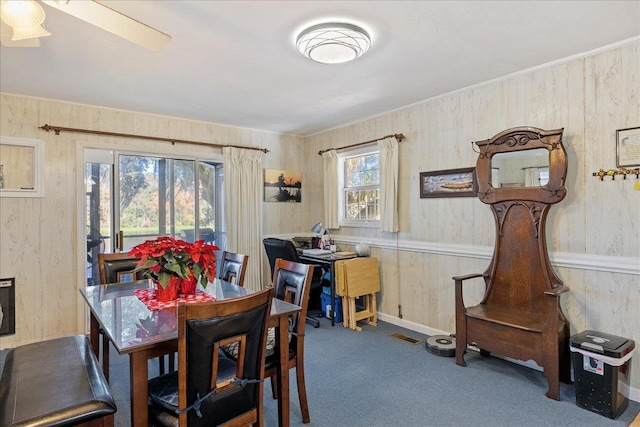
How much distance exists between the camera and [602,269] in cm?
253

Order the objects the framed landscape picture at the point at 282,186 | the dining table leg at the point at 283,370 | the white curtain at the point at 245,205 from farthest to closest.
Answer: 1. the framed landscape picture at the point at 282,186
2. the white curtain at the point at 245,205
3. the dining table leg at the point at 283,370

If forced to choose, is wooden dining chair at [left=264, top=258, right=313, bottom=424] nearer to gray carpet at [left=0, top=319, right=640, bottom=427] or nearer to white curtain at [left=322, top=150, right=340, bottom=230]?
gray carpet at [left=0, top=319, right=640, bottom=427]

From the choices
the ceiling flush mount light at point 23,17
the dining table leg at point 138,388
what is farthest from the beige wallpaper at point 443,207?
the dining table leg at point 138,388

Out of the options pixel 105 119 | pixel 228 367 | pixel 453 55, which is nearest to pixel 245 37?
pixel 453 55

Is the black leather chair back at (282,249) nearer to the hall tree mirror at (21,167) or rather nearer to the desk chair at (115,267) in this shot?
the desk chair at (115,267)

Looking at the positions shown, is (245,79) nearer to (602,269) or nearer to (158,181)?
(158,181)

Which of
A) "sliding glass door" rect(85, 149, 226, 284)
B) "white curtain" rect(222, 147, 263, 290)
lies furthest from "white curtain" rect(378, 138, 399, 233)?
"sliding glass door" rect(85, 149, 226, 284)

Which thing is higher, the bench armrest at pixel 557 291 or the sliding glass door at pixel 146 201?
the sliding glass door at pixel 146 201

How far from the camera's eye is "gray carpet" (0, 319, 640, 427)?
220 centimetres

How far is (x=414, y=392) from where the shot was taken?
2.53 m

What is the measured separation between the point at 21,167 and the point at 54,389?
9.21 ft

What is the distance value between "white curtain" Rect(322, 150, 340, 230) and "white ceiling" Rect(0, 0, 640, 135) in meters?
0.98

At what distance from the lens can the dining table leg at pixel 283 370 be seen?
1949 millimetres

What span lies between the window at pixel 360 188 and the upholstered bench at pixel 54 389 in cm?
324
